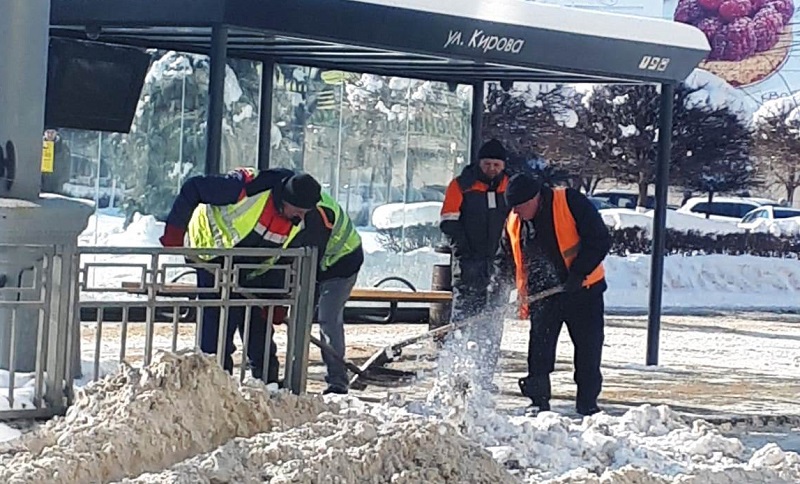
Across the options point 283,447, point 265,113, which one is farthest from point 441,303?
point 283,447

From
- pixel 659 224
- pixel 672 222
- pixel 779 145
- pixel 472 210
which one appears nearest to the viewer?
pixel 472 210

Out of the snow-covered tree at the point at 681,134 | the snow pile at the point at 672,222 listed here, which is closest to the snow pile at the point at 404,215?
the snow pile at the point at 672,222

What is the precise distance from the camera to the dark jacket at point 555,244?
29.8ft

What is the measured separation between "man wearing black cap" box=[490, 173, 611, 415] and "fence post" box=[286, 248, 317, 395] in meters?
2.14

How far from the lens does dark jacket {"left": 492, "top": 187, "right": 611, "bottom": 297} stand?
9.09 metres

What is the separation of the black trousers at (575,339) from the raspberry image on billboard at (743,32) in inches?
1394

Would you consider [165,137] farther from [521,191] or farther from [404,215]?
[521,191]

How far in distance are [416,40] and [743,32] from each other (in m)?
36.1

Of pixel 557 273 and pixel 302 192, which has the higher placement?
pixel 302 192

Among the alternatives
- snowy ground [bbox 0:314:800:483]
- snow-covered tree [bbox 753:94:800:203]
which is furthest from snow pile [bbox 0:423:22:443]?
snow-covered tree [bbox 753:94:800:203]

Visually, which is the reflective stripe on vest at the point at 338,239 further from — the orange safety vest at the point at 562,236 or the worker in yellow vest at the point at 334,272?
the orange safety vest at the point at 562,236

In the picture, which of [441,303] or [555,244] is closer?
[555,244]

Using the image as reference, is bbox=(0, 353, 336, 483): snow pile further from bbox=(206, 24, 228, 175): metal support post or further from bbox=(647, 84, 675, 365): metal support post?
bbox=(647, 84, 675, 365): metal support post

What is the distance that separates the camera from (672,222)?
94.3 ft
